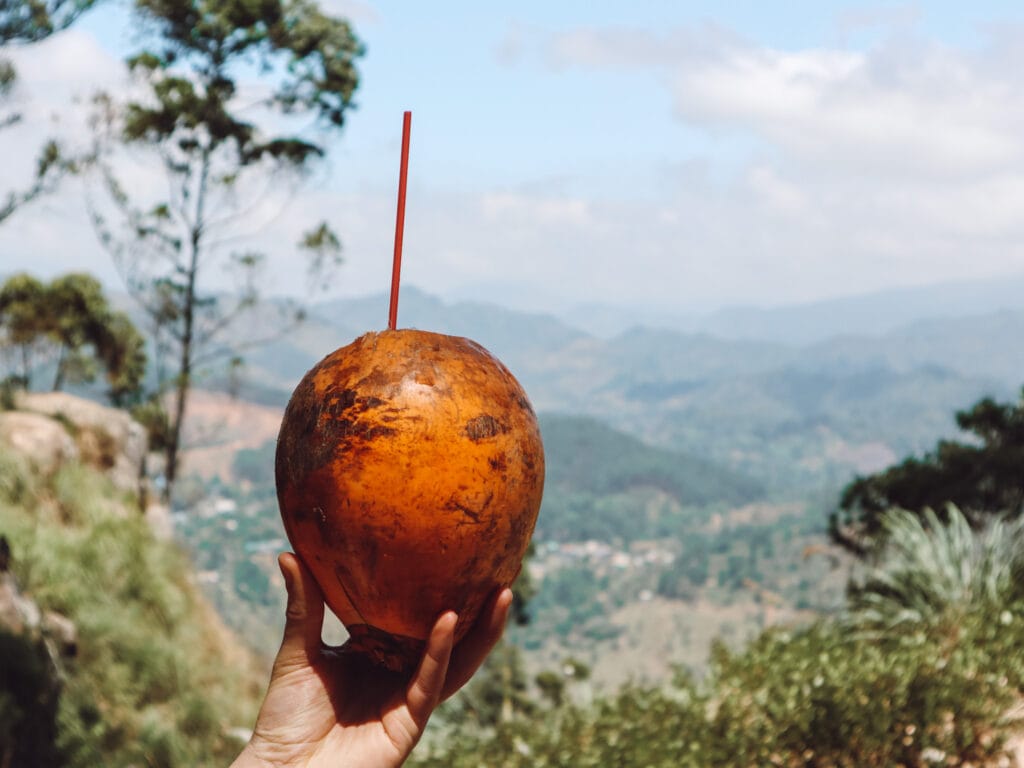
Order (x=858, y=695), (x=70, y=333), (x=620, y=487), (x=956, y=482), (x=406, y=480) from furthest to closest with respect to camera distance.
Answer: (x=620, y=487) → (x=70, y=333) → (x=956, y=482) → (x=858, y=695) → (x=406, y=480)

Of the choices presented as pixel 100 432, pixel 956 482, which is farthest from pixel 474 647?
pixel 100 432

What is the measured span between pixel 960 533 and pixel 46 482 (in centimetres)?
983

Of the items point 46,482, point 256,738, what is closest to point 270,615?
point 46,482

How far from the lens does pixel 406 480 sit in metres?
1.93

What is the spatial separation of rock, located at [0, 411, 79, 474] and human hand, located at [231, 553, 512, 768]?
35.4ft

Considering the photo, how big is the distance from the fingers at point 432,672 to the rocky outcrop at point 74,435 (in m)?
11.0

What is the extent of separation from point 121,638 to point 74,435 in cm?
663

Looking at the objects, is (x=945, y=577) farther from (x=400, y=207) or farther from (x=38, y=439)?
(x=38, y=439)

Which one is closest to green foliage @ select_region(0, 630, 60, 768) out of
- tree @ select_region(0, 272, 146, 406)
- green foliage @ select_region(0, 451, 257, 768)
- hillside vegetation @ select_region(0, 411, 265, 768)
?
hillside vegetation @ select_region(0, 411, 265, 768)

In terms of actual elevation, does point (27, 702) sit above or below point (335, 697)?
below

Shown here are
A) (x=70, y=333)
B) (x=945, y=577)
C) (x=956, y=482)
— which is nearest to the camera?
(x=945, y=577)

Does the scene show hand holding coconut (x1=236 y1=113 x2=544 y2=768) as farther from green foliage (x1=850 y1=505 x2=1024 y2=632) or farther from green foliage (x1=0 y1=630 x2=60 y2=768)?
green foliage (x1=850 y1=505 x2=1024 y2=632)

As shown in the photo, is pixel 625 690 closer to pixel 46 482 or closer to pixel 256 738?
pixel 256 738

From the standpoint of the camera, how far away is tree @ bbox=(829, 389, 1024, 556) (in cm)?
1091
